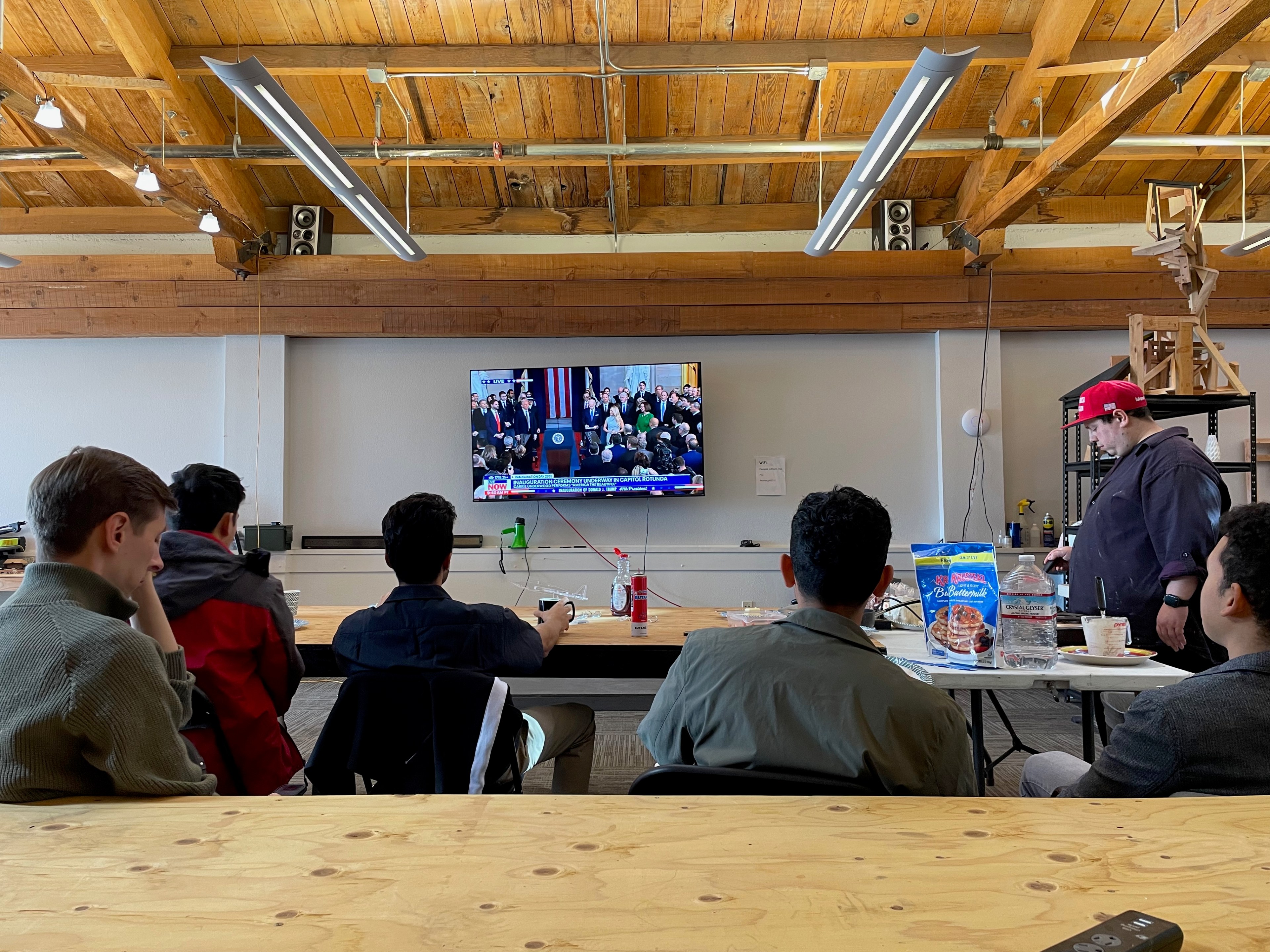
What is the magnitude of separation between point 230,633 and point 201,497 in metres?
0.39

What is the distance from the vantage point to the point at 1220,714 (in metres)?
1.23

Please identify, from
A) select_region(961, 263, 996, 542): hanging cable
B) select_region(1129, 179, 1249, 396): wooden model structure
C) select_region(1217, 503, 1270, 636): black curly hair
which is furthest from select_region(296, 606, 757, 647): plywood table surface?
select_region(961, 263, 996, 542): hanging cable

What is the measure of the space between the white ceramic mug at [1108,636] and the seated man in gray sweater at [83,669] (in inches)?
80.6

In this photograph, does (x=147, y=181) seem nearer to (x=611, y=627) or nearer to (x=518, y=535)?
(x=518, y=535)

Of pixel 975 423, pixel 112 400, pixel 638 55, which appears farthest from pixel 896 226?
pixel 112 400

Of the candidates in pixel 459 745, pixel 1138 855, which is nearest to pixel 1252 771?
pixel 1138 855

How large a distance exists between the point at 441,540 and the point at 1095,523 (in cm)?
256

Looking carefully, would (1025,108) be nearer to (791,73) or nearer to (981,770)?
(791,73)

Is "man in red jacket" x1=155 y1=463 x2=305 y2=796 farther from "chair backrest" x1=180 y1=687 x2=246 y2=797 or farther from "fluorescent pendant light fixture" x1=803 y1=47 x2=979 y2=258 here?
"fluorescent pendant light fixture" x1=803 y1=47 x2=979 y2=258

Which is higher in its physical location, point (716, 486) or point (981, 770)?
point (716, 486)

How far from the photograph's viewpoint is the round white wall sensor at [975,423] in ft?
18.8

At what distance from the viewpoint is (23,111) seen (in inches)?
145

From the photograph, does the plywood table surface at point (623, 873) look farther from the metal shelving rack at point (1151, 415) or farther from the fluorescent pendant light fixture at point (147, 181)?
the fluorescent pendant light fixture at point (147, 181)

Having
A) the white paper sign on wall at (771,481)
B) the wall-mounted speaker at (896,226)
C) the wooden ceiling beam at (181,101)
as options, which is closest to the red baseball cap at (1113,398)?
the white paper sign on wall at (771,481)
